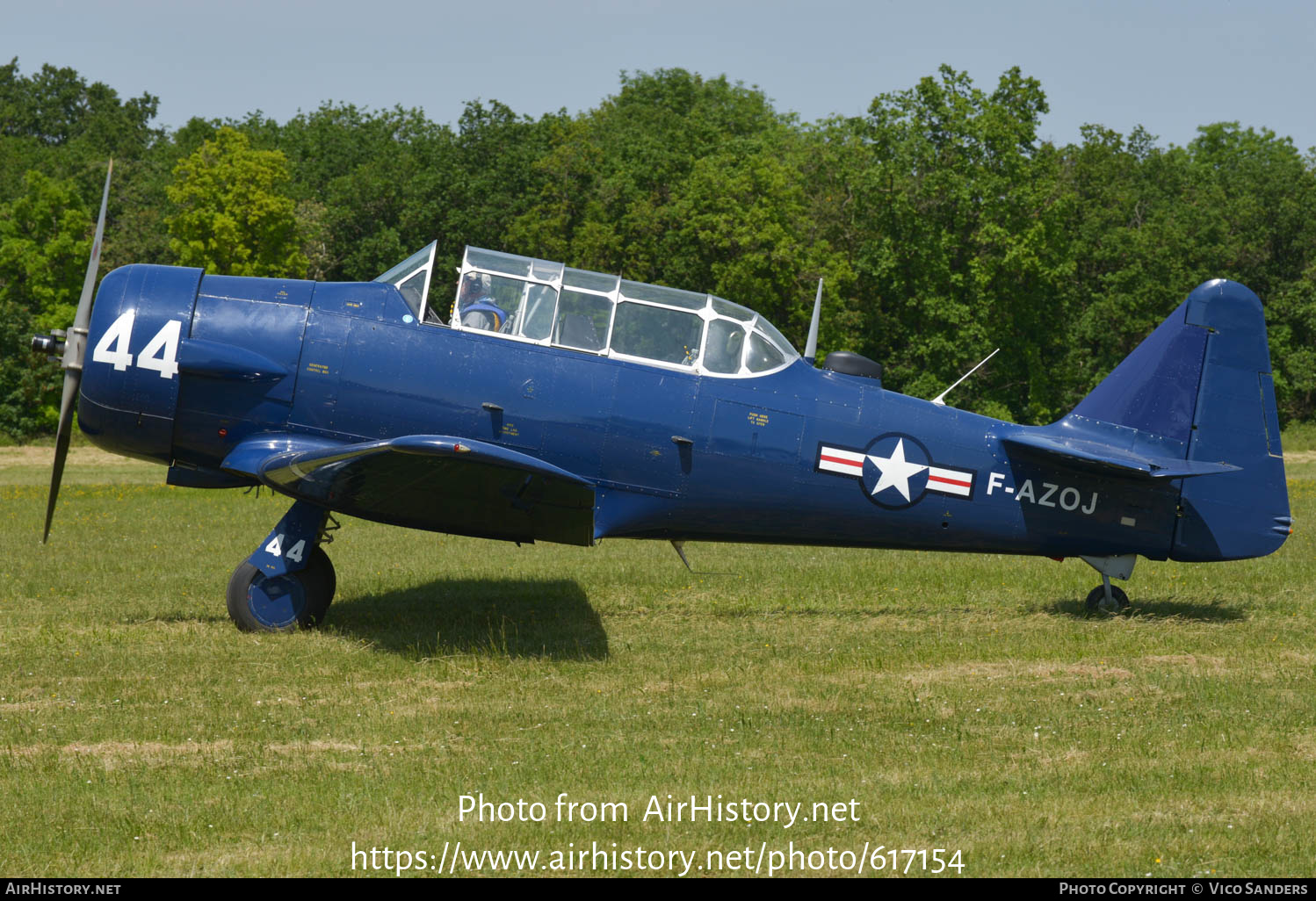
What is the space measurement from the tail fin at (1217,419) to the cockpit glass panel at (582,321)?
14.0 feet

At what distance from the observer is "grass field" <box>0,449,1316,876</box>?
546 cm

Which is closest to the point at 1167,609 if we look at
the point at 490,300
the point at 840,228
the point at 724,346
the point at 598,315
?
the point at 724,346

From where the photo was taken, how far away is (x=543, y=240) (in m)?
45.3

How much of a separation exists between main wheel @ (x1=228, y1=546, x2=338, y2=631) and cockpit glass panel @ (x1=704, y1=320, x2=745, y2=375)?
11.4 feet

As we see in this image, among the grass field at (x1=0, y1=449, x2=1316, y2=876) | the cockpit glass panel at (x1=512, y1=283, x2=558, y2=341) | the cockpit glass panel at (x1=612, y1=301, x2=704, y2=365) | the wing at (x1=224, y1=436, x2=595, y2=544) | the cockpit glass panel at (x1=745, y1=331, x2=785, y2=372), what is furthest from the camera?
the cockpit glass panel at (x1=745, y1=331, x2=785, y2=372)

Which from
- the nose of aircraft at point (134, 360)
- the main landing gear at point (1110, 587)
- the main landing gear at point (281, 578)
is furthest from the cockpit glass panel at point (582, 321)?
the main landing gear at point (1110, 587)

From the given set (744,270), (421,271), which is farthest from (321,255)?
(421,271)

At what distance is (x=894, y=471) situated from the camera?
32.4 feet

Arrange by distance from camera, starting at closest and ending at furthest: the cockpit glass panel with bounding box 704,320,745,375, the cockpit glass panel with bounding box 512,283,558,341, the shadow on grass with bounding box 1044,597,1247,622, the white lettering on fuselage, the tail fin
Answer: the cockpit glass panel with bounding box 512,283,558,341, the cockpit glass panel with bounding box 704,320,745,375, the white lettering on fuselage, the tail fin, the shadow on grass with bounding box 1044,597,1247,622

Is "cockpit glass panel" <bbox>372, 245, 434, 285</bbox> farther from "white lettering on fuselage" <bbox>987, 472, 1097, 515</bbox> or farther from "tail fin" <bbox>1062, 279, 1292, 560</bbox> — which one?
"tail fin" <bbox>1062, 279, 1292, 560</bbox>

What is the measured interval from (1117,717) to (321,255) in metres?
45.3

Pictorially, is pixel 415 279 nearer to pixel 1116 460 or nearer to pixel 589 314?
pixel 589 314

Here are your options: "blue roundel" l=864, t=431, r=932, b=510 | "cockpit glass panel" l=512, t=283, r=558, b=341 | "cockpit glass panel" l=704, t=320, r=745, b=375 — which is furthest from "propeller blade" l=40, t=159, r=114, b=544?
"blue roundel" l=864, t=431, r=932, b=510

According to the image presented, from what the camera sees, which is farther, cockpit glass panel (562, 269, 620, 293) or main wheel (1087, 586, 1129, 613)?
main wheel (1087, 586, 1129, 613)
